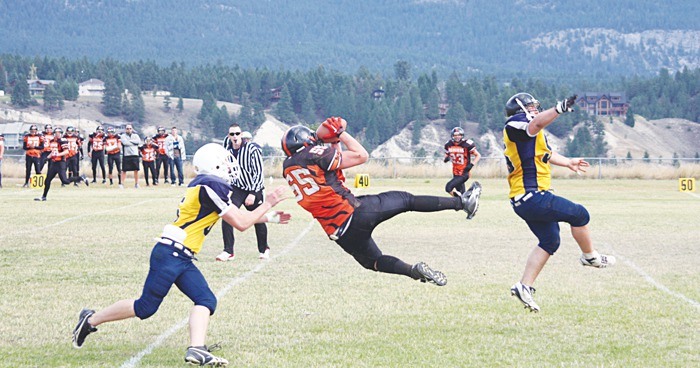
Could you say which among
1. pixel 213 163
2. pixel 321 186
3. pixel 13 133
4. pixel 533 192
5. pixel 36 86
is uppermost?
pixel 213 163

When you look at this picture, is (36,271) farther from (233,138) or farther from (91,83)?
(91,83)

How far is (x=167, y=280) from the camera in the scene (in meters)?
8.27

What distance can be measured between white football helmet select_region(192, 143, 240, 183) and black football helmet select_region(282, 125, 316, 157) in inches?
40.0

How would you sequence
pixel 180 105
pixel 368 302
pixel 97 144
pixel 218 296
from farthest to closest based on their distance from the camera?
pixel 180 105 < pixel 97 144 < pixel 218 296 < pixel 368 302

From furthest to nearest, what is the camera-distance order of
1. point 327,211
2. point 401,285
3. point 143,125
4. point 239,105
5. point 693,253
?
point 239,105, point 143,125, point 693,253, point 401,285, point 327,211

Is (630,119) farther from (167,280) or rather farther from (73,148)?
(167,280)

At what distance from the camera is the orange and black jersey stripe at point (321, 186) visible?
932 centimetres

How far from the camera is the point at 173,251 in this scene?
830cm

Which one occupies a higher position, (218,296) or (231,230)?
(231,230)

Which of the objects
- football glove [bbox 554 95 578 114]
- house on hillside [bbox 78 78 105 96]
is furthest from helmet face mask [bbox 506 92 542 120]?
house on hillside [bbox 78 78 105 96]

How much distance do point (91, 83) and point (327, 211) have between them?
585ft

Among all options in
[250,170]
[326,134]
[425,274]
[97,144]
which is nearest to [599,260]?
[425,274]

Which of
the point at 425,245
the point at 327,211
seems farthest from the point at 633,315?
the point at 425,245

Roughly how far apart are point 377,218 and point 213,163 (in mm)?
1786
